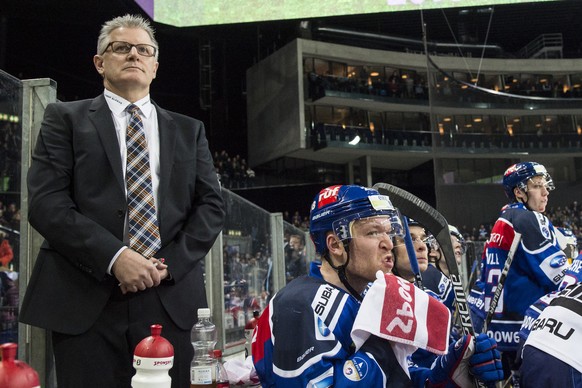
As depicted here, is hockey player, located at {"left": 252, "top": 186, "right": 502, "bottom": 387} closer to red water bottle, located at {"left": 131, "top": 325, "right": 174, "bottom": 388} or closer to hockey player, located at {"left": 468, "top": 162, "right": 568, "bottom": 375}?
red water bottle, located at {"left": 131, "top": 325, "right": 174, "bottom": 388}

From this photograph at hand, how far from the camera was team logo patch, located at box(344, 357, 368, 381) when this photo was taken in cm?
154

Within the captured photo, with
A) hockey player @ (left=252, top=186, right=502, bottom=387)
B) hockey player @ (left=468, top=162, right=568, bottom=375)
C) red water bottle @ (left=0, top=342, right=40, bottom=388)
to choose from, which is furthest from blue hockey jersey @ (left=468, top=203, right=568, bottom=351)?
red water bottle @ (left=0, top=342, right=40, bottom=388)

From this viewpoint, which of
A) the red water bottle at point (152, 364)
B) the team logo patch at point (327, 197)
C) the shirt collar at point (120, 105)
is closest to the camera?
the red water bottle at point (152, 364)

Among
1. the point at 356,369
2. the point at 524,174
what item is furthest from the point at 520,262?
the point at 356,369

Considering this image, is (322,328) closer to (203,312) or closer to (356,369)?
(356,369)

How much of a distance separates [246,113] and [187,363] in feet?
85.9

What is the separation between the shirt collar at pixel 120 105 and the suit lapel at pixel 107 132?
0.02m

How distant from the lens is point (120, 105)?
2.17 metres

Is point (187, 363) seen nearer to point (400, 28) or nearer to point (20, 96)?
point (20, 96)

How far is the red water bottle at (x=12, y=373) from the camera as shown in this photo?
39.5 inches

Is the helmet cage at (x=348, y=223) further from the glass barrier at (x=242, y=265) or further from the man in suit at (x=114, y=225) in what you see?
the glass barrier at (x=242, y=265)

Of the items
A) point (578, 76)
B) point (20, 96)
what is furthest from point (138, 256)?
point (578, 76)

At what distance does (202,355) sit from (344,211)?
2.51 ft

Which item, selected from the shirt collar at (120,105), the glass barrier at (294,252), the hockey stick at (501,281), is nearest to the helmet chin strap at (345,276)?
the shirt collar at (120,105)
